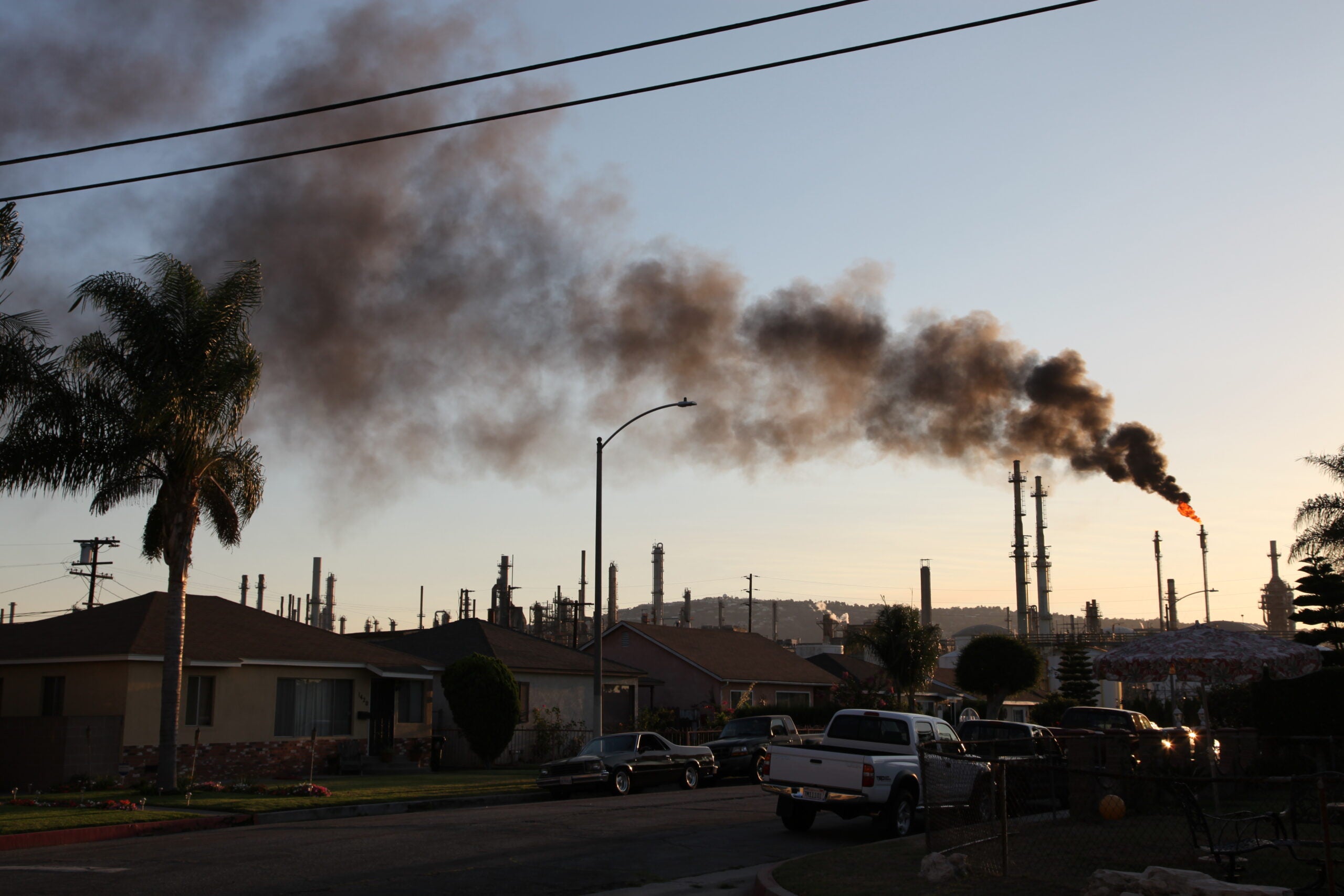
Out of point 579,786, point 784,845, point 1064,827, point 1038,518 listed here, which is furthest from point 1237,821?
point 1038,518

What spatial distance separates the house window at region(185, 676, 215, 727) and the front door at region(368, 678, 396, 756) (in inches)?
201

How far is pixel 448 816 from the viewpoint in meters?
19.2

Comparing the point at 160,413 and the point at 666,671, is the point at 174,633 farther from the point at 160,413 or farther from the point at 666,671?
the point at 666,671

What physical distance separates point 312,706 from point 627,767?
375 inches

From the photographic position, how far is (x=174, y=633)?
2231 cm

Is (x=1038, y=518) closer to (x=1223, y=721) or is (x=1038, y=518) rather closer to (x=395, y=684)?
(x=1223, y=721)

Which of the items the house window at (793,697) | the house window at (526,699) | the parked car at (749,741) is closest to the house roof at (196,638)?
the house window at (526,699)

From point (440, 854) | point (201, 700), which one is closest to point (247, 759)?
point (201, 700)

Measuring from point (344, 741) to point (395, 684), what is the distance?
8.86 ft

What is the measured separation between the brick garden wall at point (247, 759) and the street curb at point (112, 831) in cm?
627

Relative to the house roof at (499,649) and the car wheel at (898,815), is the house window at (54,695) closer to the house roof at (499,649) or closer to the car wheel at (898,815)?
the house roof at (499,649)

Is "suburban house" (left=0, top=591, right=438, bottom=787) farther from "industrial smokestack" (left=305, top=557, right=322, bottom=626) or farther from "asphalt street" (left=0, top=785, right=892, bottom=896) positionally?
"industrial smokestack" (left=305, top=557, right=322, bottom=626)

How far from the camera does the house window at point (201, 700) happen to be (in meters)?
26.5

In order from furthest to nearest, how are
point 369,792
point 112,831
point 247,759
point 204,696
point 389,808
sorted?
1. point 247,759
2. point 204,696
3. point 369,792
4. point 389,808
5. point 112,831
